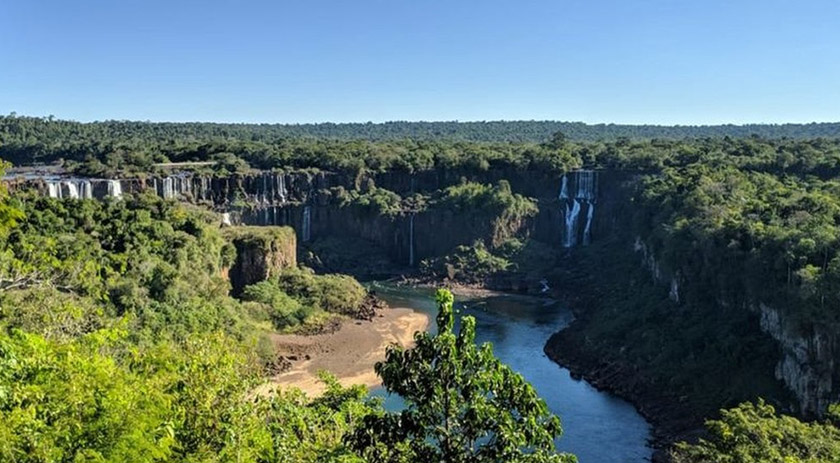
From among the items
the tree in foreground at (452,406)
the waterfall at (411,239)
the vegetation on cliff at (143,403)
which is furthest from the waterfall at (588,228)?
the tree in foreground at (452,406)

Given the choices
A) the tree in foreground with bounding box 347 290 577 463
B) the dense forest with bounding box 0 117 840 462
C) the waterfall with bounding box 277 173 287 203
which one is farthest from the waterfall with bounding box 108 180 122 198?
the tree in foreground with bounding box 347 290 577 463

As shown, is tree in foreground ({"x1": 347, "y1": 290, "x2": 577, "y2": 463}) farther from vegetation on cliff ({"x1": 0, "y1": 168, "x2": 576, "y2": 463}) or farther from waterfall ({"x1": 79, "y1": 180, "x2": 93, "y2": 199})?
waterfall ({"x1": 79, "y1": 180, "x2": 93, "y2": 199})

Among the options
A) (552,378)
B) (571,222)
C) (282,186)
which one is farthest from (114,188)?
(571,222)

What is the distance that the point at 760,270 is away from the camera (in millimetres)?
44000

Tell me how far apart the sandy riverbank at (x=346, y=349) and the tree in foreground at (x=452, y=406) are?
3566cm

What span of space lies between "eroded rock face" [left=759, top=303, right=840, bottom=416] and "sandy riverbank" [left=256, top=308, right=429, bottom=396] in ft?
74.9

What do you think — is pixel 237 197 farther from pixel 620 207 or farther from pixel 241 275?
pixel 620 207

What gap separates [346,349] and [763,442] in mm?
35677

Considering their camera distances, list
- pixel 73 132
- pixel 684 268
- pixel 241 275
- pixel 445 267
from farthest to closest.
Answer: pixel 73 132, pixel 445 267, pixel 241 275, pixel 684 268

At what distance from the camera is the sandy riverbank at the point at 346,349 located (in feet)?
162

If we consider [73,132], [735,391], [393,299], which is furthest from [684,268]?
[73,132]

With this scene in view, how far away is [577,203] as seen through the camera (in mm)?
92812

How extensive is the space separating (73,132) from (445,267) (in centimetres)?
9289

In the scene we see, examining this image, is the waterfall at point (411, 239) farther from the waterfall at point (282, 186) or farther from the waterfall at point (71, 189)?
the waterfall at point (71, 189)
